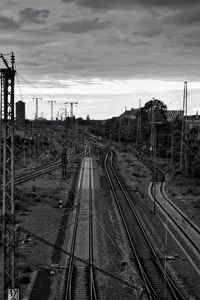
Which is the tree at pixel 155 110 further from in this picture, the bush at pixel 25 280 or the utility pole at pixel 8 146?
the utility pole at pixel 8 146

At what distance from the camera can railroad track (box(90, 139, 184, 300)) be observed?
17391mm

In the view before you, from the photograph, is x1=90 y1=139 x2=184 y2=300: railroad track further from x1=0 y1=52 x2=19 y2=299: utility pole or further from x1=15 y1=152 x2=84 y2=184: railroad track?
x1=15 y1=152 x2=84 y2=184: railroad track

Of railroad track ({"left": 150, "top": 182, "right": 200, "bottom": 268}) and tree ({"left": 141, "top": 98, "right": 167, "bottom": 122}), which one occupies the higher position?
tree ({"left": 141, "top": 98, "right": 167, "bottom": 122})

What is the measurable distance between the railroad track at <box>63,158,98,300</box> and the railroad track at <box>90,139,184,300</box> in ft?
6.69

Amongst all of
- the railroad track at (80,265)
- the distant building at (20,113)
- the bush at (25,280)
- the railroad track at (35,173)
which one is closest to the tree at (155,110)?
the distant building at (20,113)

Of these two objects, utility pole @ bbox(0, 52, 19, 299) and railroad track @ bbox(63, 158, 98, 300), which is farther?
railroad track @ bbox(63, 158, 98, 300)

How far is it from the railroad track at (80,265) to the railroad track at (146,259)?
2.04m

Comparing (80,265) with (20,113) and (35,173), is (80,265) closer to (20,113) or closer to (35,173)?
(35,173)

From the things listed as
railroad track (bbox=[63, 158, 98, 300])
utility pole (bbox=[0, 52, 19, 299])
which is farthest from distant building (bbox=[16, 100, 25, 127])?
utility pole (bbox=[0, 52, 19, 299])

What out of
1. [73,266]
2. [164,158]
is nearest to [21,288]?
[73,266]

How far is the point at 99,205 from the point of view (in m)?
34.7

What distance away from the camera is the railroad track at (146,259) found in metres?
17.4

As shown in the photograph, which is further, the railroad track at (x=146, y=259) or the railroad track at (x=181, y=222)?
the railroad track at (x=181, y=222)

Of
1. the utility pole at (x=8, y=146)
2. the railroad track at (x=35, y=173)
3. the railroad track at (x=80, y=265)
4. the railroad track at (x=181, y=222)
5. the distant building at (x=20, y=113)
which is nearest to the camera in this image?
the utility pole at (x=8, y=146)
